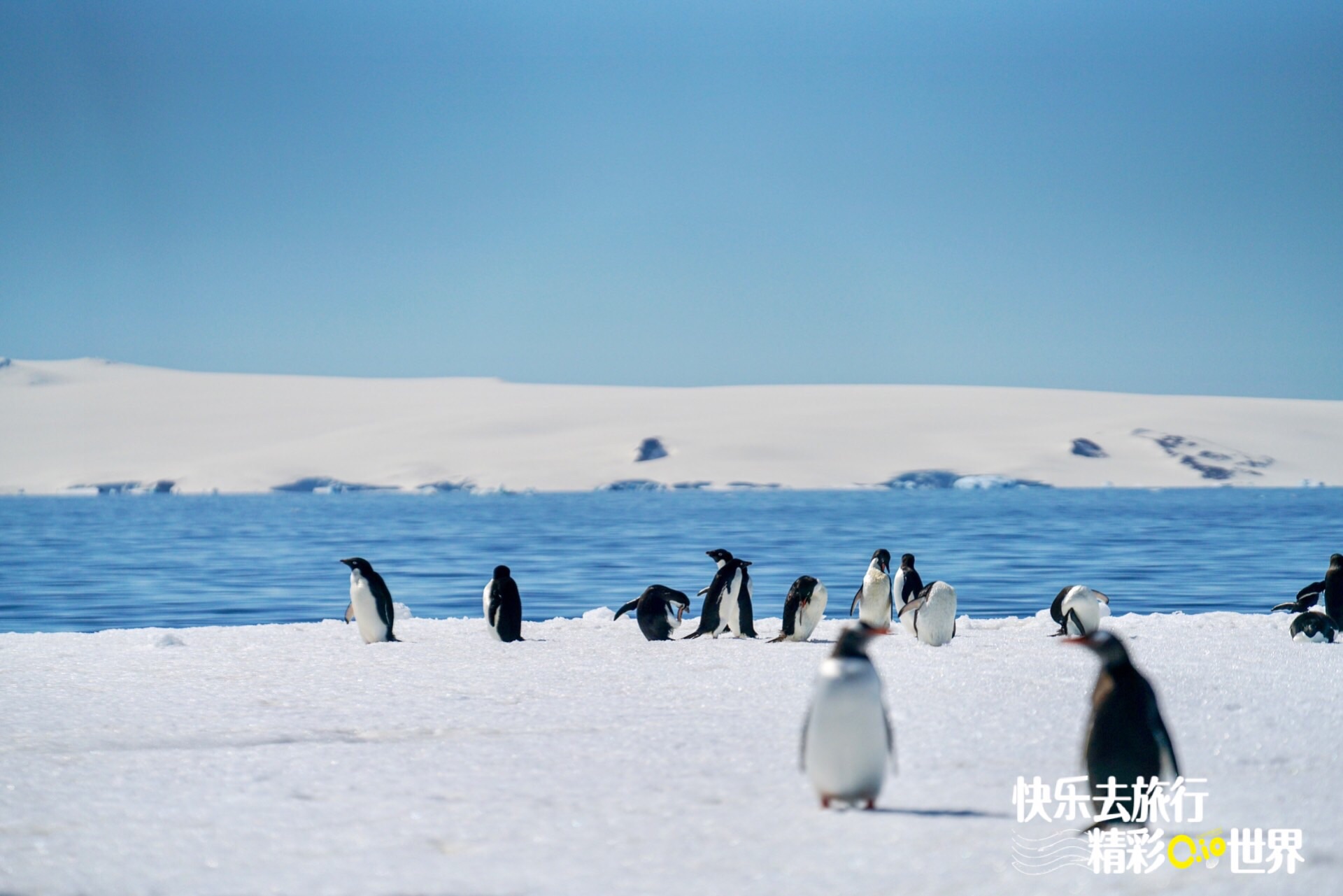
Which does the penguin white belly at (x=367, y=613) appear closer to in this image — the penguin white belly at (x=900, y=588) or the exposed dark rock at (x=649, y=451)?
the penguin white belly at (x=900, y=588)

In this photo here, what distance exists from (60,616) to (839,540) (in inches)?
942

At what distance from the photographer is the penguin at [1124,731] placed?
4652mm

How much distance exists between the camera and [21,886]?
13.5ft

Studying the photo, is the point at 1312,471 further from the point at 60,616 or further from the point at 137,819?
the point at 137,819

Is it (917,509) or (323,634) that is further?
(917,509)

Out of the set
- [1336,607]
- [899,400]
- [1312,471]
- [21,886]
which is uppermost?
[899,400]

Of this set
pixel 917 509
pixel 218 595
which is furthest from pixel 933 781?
pixel 917 509

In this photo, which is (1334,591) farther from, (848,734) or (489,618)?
(848,734)

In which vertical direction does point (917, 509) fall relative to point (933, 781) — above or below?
above

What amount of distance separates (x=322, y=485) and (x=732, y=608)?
10510cm

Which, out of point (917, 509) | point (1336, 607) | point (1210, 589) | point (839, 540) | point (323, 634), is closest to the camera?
point (1336, 607)

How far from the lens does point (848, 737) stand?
16.2 ft

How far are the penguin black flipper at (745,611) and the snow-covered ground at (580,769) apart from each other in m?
1.73

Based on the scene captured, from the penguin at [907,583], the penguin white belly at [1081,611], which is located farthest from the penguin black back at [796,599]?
the penguin white belly at [1081,611]
